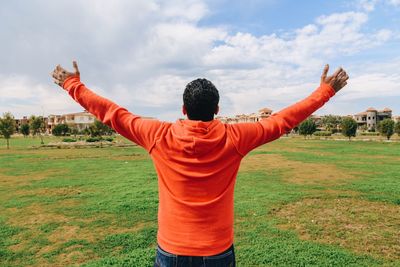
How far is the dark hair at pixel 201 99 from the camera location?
193 centimetres

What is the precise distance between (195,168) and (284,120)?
26.5 inches

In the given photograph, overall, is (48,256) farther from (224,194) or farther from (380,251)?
(380,251)

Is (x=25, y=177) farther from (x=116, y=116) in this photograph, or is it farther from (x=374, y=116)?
(x=374, y=116)

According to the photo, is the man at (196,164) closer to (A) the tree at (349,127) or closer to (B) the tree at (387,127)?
(B) the tree at (387,127)

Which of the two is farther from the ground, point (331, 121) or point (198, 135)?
point (331, 121)

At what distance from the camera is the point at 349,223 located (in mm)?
7266

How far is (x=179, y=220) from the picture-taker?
1923 mm

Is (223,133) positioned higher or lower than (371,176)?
higher

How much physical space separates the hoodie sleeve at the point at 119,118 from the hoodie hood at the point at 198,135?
0.50 feet

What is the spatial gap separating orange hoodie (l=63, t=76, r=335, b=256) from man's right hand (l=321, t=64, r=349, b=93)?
52 centimetres

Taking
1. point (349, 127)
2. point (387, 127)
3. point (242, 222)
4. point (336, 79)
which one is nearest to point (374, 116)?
point (349, 127)

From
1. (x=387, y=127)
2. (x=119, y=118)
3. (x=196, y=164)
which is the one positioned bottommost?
(x=387, y=127)

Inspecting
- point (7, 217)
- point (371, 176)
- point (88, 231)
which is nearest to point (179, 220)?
point (88, 231)

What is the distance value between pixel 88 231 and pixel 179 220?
19.0 feet
